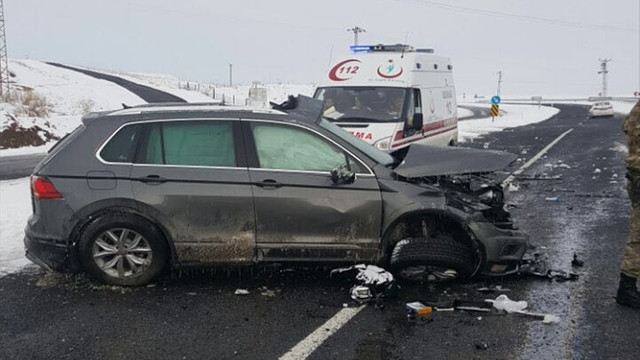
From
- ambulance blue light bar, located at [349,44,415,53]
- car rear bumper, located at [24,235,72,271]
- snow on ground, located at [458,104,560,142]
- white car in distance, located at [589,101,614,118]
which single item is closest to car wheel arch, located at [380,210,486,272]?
car rear bumper, located at [24,235,72,271]

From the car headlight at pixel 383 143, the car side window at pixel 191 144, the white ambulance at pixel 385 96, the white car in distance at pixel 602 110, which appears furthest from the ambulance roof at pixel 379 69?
the white car in distance at pixel 602 110

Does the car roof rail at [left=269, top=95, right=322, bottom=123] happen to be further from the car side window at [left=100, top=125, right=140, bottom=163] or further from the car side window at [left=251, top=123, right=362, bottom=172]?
the car side window at [left=100, top=125, right=140, bottom=163]

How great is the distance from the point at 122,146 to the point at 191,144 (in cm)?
63

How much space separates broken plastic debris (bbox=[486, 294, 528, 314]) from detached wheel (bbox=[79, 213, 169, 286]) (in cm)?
288

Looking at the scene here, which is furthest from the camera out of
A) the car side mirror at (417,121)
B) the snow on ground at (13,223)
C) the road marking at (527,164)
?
the road marking at (527,164)

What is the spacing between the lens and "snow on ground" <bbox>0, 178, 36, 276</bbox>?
236 inches

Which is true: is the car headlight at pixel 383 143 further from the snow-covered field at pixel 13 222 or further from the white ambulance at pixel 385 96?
the snow-covered field at pixel 13 222

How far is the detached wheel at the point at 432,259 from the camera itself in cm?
507

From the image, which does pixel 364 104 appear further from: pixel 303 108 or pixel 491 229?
pixel 491 229

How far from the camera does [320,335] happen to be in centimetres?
420

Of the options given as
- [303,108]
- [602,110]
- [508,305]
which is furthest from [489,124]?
[508,305]

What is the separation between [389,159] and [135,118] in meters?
2.43

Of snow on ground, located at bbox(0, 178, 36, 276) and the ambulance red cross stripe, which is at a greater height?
the ambulance red cross stripe

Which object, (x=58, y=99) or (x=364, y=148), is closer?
(x=364, y=148)
